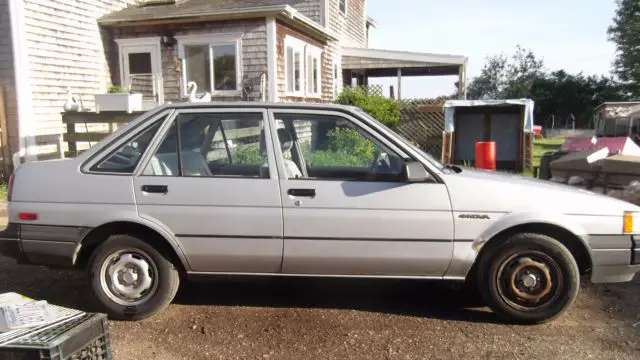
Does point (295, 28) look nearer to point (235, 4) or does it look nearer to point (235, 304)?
point (235, 4)

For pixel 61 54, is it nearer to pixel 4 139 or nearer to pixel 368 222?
pixel 4 139

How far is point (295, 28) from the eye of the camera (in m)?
15.3

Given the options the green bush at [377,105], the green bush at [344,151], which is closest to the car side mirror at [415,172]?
the green bush at [344,151]

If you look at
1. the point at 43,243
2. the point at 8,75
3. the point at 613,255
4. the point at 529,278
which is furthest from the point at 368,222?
the point at 8,75

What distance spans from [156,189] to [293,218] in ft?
3.47

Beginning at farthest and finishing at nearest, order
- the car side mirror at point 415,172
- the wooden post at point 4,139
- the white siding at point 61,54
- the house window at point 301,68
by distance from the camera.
Answer: the house window at point 301,68
the white siding at point 61,54
the wooden post at point 4,139
the car side mirror at point 415,172

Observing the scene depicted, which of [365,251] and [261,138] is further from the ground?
[261,138]

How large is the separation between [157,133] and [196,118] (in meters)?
0.32

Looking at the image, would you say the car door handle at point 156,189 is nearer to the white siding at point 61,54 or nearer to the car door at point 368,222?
the car door at point 368,222

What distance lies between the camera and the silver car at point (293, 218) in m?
4.04

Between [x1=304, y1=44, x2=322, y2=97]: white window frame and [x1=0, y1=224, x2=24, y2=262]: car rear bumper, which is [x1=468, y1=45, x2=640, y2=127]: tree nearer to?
[x1=304, y1=44, x2=322, y2=97]: white window frame

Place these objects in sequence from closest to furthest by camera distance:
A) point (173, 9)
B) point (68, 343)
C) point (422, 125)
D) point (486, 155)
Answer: point (68, 343)
point (486, 155)
point (173, 9)
point (422, 125)

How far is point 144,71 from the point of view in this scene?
46.7ft

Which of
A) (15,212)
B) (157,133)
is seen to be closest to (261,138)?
(157,133)
